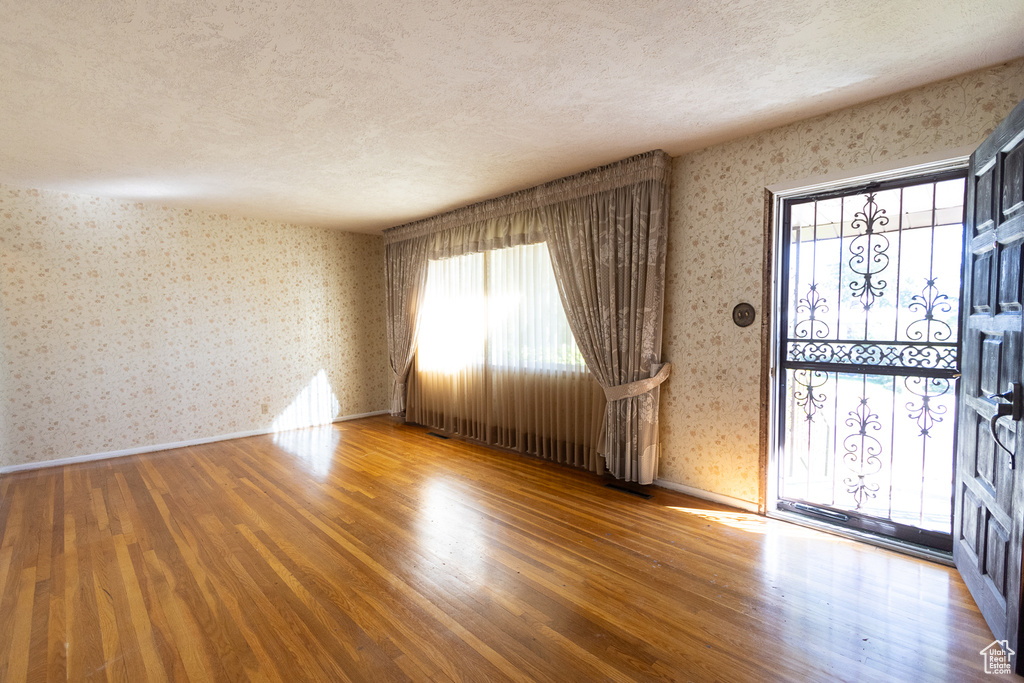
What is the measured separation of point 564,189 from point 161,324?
4538 mm

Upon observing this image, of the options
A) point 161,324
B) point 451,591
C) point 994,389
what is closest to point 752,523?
point 994,389

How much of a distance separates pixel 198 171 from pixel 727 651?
15.7 feet

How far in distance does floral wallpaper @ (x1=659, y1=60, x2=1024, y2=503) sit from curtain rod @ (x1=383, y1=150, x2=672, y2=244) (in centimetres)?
25

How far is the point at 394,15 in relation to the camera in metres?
1.88

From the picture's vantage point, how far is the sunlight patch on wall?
5895 mm

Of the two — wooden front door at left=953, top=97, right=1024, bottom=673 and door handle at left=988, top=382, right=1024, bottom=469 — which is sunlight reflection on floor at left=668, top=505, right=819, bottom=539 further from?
door handle at left=988, top=382, right=1024, bottom=469


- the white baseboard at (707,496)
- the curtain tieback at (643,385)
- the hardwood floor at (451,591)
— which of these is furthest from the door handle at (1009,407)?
the curtain tieback at (643,385)

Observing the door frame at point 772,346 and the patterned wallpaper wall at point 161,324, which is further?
the patterned wallpaper wall at point 161,324

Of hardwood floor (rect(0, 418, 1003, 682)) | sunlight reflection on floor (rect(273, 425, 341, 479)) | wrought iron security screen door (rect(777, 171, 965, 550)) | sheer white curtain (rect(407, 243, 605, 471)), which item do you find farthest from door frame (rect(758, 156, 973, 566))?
sunlight reflection on floor (rect(273, 425, 341, 479))

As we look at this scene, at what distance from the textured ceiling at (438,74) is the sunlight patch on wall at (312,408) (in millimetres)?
3134

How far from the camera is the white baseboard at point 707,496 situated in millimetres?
3229

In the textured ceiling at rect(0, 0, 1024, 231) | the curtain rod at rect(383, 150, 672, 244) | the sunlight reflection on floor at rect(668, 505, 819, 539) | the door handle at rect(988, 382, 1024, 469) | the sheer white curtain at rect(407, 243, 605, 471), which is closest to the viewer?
the door handle at rect(988, 382, 1024, 469)

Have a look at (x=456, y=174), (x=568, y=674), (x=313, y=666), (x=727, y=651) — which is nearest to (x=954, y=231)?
(x=727, y=651)

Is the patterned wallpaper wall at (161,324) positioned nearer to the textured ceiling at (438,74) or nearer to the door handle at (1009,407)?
the textured ceiling at (438,74)
